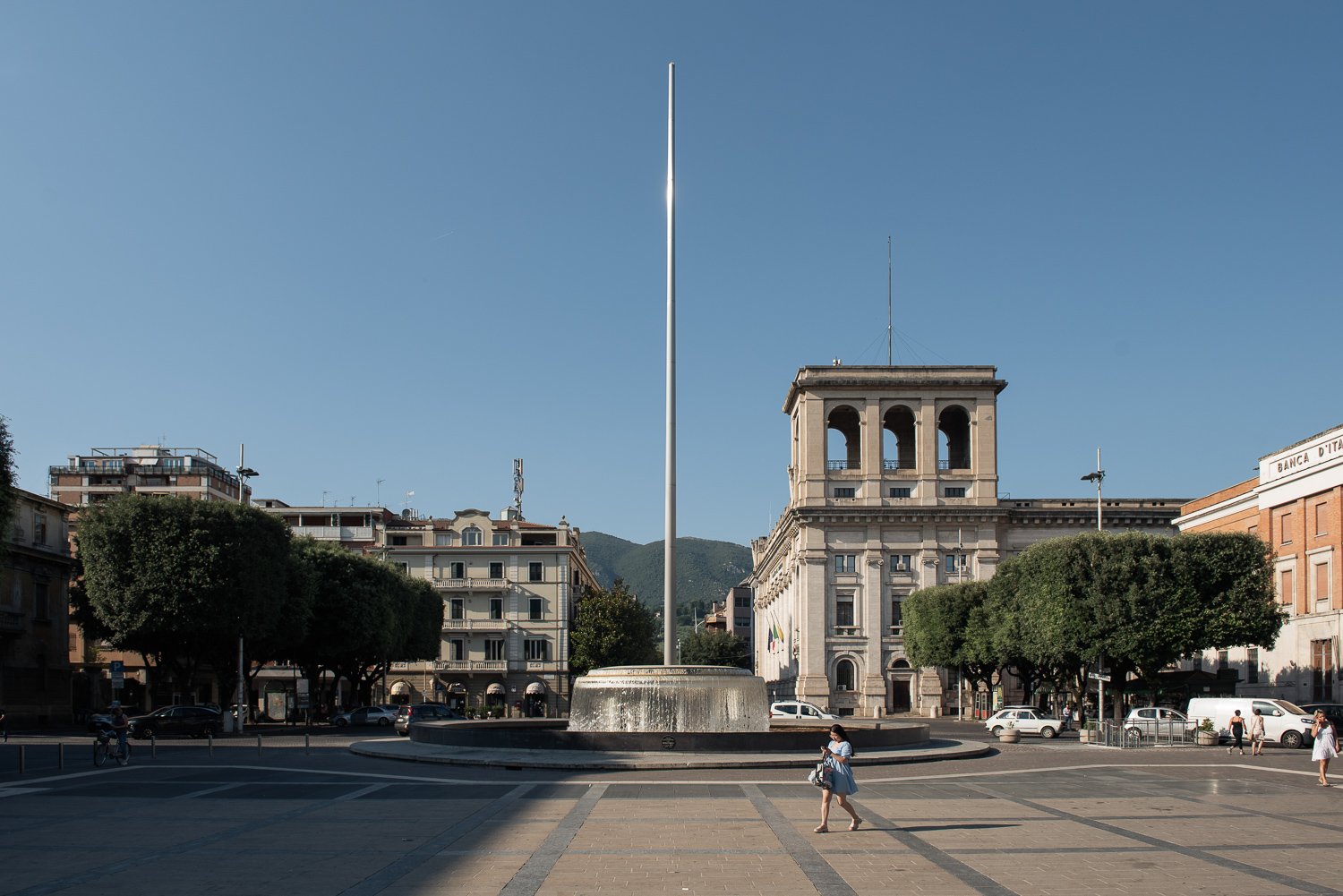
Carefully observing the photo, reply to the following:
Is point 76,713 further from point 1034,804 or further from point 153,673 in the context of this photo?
point 1034,804

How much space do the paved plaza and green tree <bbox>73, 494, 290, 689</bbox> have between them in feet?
91.8

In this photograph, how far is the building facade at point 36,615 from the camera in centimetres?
6153

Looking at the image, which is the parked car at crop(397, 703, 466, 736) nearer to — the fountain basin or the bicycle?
the bicycle

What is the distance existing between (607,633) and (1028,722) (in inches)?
1873

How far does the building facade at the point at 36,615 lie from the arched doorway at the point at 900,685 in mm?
57479

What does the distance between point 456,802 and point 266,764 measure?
1411 cm

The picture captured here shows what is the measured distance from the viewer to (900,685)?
98.7 m

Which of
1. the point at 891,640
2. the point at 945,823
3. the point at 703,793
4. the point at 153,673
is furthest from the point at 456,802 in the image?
the point at 891,640

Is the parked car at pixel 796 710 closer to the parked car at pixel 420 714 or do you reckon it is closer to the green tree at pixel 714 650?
the parked car at pixel 420 714

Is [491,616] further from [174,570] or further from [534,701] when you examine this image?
[174,570]

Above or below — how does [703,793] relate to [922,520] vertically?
below

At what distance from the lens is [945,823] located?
1964cm

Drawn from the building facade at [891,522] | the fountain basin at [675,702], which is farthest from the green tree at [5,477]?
the building facade at [891,522]

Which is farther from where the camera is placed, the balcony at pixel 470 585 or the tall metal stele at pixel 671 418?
the balcony at pixel 470 585
